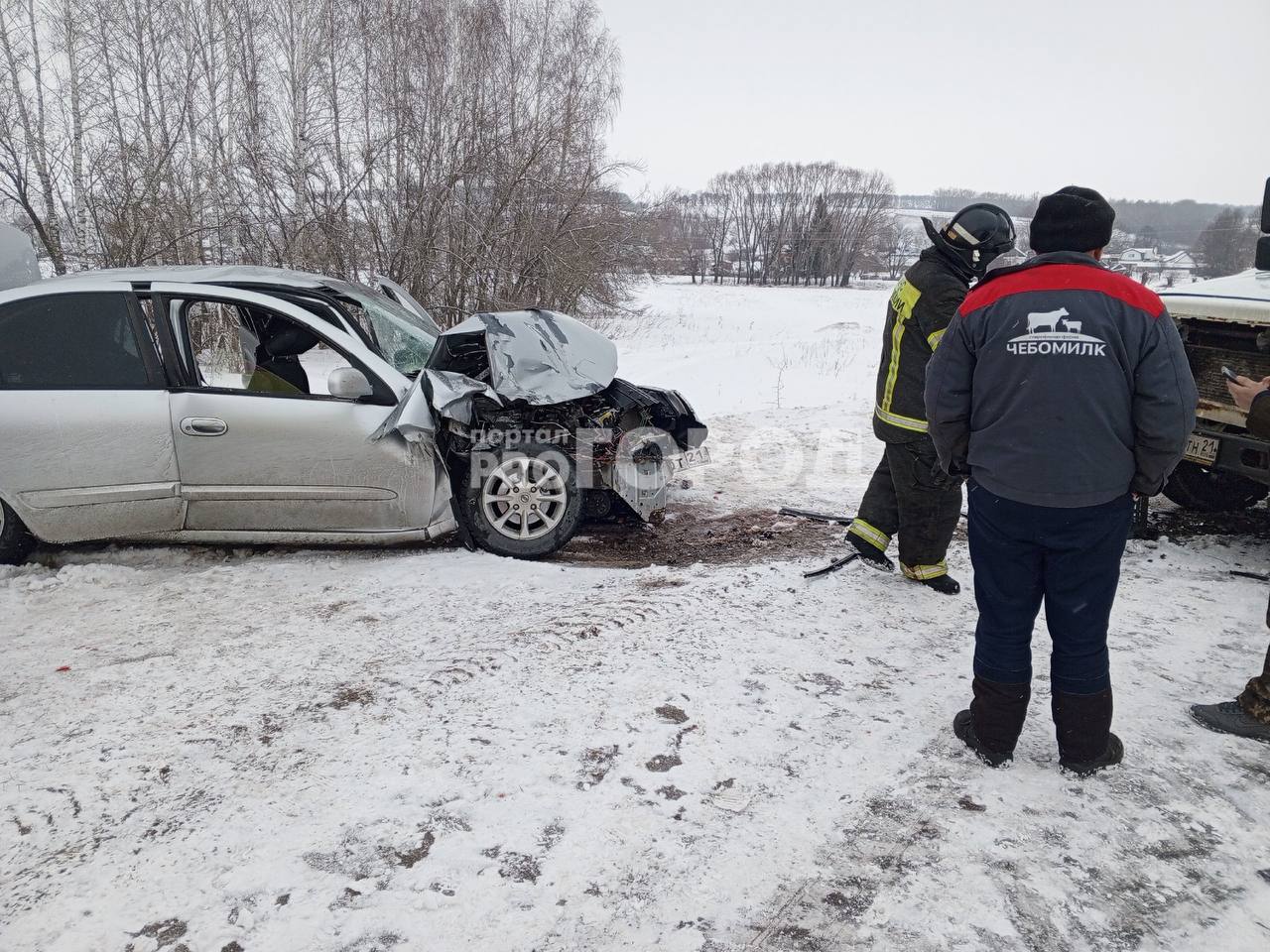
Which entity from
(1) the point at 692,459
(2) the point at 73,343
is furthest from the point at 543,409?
(2) the point at 73,343

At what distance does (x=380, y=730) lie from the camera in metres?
2.84

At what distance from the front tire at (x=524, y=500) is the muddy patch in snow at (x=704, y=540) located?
0.80 feet

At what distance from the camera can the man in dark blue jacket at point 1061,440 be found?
2320 millimetres

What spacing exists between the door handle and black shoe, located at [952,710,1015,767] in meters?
3.93

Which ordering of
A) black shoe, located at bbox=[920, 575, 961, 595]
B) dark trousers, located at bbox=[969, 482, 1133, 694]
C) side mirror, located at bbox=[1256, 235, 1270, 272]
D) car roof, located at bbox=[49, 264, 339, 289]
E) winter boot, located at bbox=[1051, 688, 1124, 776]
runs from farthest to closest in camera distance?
side mirror, located at bbox=[1256, 235, 1270, 272]
car roof, located at bbox=[49, 264, 339, 289]
black shoe, located at bbox=[920, 575, 961, 595]
winter boot, located at bbox=[1051, 688, 1124, 776]
dark trousers, located at bbox=[969, 482, 1133, 694]

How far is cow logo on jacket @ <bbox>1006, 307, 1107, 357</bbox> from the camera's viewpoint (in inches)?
90.9

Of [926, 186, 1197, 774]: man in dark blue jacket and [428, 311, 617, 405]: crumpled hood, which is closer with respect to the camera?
[926, 186, 1197, 774]: man in dark blue jacket

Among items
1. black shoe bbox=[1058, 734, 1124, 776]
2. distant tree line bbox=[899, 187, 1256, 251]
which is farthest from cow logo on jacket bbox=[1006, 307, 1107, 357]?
distant tree line bbox=[899, 187, 1256, 251]

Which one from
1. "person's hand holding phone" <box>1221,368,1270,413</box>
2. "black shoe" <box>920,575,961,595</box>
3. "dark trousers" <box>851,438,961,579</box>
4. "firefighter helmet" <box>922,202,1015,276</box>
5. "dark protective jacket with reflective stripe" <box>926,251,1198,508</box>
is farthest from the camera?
"black shoe" <box>920,575,961,595</box>

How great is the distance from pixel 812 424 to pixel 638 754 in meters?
6.41

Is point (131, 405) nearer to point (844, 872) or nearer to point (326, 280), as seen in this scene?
point (326, 280)

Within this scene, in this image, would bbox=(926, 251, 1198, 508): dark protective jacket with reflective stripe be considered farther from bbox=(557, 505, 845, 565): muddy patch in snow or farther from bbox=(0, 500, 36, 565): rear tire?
bbox=(0, 500, 36, 565): rear tire

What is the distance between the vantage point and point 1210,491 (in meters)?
5.32

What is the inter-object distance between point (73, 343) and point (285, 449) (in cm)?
133
